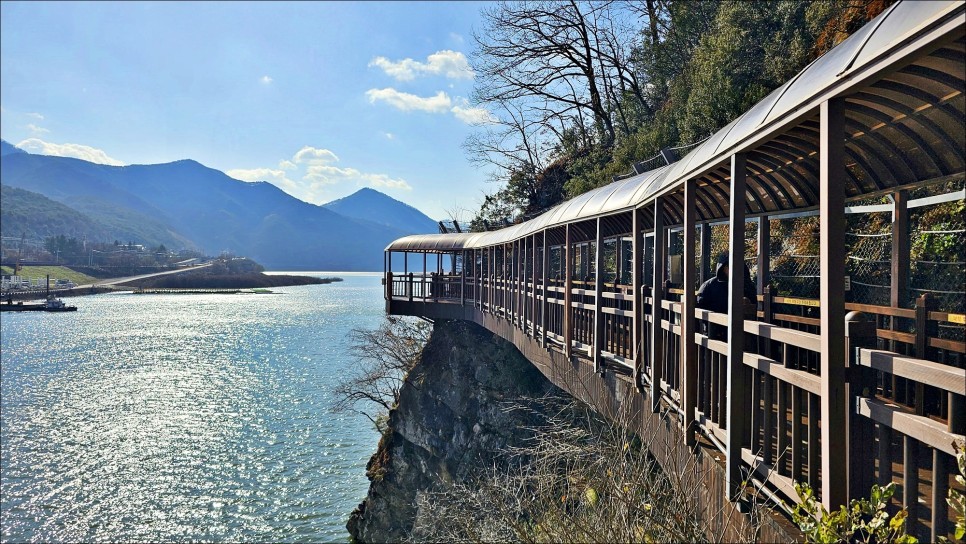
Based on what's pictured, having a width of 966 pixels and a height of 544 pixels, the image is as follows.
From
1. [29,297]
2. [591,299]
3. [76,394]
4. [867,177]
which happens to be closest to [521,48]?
[591,299]

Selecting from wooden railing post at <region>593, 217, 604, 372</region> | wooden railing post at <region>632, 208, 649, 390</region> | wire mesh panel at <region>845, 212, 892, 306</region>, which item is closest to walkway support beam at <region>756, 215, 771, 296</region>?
wooden railing post at <region>632, 208, 649, 390</region>

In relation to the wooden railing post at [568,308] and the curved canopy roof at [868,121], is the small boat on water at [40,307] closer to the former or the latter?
the wooden railing post at [568,308]

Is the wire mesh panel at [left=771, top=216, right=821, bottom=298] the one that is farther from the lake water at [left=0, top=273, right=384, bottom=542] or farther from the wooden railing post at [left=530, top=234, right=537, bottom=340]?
the lake water at [left=0, top=273, right=384, bottom=542]

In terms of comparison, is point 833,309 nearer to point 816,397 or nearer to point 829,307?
point 829,307

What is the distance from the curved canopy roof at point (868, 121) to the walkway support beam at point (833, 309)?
0.23 meters

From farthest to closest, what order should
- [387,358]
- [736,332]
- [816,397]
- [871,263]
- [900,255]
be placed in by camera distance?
[387,358]
[871,263]
[900,255]
[736,332]
[816,397]

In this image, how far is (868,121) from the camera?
3711mm

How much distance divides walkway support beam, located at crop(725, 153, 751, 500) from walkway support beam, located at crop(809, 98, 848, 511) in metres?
1.12

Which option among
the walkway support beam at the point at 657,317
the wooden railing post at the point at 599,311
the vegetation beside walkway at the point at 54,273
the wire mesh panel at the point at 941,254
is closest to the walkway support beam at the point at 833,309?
the walkway support beam at the point at 657,317

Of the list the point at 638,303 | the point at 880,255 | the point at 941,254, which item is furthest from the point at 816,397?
the point at 880,255

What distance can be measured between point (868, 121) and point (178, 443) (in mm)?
33507

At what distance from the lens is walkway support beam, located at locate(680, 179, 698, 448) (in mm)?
4949

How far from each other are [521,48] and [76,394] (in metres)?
34.8

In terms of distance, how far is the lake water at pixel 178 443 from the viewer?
2319 cm
